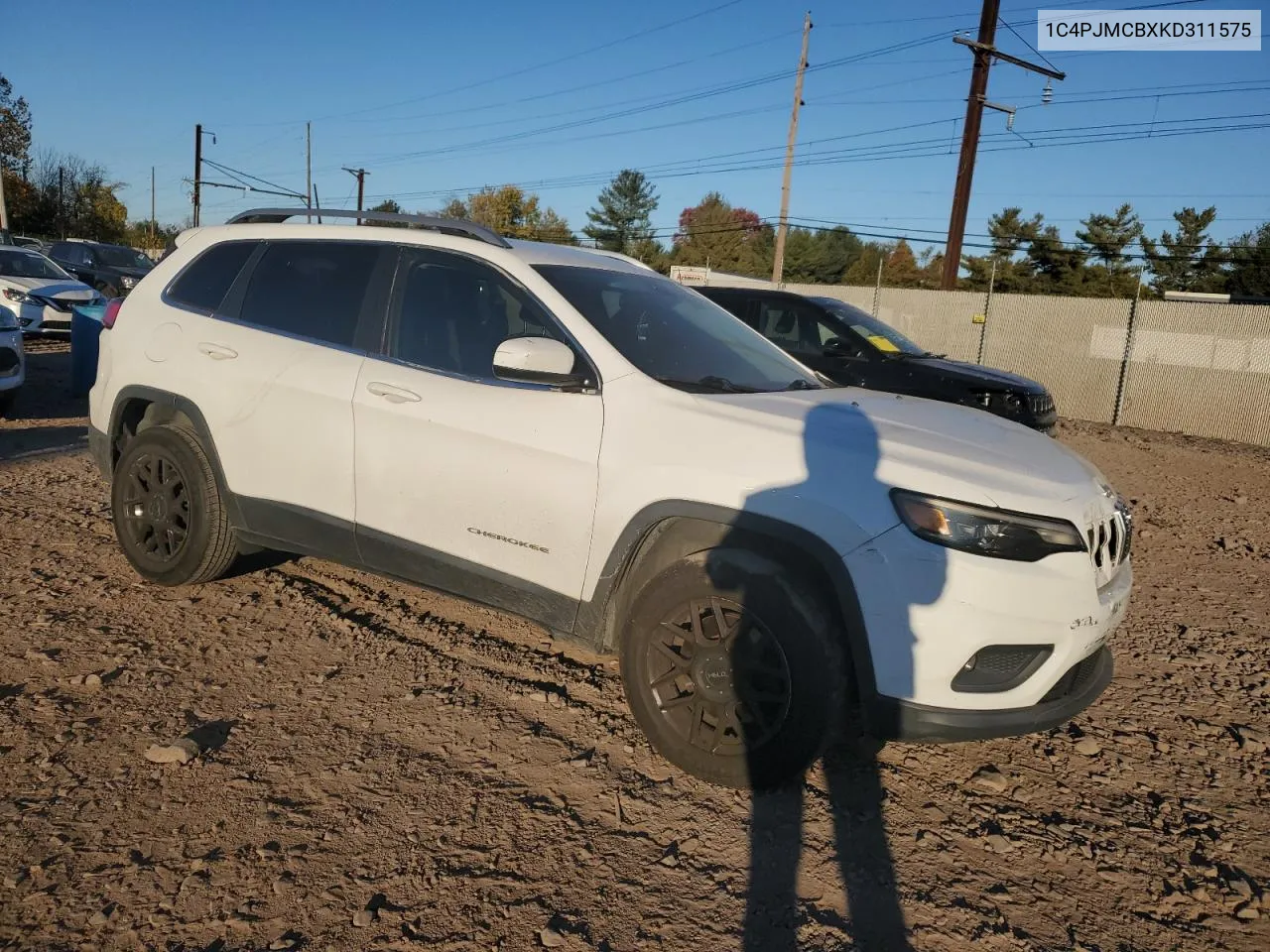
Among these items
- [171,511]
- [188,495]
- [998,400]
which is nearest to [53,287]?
[171,511]

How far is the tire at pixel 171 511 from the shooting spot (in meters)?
4.38

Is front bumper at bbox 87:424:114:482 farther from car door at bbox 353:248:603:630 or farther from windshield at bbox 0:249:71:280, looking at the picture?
windshield at bbox 0:249:71:280

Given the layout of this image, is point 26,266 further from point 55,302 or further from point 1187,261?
point 1187,261

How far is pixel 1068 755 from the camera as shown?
3.61m

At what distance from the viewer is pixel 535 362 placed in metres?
3.28

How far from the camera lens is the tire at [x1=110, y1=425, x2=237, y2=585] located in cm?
438

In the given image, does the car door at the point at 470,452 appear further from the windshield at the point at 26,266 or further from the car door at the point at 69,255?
the car door at the point at 69,255

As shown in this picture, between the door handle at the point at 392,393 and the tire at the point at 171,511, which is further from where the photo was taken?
the tire at the point at 171,511

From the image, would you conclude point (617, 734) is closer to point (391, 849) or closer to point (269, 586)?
point (391, 849)

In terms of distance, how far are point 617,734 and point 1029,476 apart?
1.76m

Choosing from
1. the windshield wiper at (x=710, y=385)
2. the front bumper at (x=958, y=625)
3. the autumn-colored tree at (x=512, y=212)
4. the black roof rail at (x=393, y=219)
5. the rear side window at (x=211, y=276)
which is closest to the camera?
the front bumper at (x=958, y=625)

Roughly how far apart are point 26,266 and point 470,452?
1474 centimetres

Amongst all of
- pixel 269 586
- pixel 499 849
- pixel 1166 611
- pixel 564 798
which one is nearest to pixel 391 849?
pixel 499 849

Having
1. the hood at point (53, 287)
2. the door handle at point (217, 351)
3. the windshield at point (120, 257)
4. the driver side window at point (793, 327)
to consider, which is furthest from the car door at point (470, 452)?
the windshield at point (120, 257)
